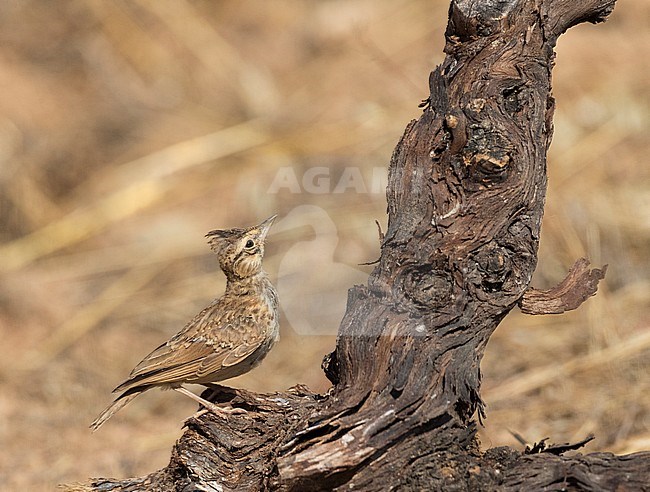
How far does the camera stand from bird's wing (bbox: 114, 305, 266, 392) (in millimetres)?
4484

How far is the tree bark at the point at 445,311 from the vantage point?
11.4 ft

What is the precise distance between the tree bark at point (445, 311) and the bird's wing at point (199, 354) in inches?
12.1

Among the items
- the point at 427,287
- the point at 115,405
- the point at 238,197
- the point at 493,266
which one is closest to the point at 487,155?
the point at 493,266

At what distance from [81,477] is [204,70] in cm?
718

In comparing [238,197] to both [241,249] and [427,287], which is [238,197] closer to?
[241,249]

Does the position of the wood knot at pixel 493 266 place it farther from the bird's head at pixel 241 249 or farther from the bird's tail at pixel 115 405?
the bird's tail at pixel 115 405

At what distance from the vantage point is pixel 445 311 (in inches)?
145

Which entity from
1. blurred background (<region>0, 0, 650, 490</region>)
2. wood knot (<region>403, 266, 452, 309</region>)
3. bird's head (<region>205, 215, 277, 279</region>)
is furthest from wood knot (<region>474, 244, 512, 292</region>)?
blurred background (<region>0, 0, 650, 490</region>)

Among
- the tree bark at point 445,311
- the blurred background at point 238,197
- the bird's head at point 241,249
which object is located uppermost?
the blurred background at point 238,197

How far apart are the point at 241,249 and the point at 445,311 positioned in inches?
60.3

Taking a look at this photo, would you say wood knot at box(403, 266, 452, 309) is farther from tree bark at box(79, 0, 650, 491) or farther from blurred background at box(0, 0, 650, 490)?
blurred background at box(0, 0, 650, 490)

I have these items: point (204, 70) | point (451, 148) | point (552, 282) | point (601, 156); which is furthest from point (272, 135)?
point (451, 148)

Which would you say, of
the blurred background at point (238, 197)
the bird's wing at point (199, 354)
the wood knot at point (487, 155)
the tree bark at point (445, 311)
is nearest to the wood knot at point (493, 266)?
the tree bark at point (445, 311)

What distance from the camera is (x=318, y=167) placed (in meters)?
9.98
